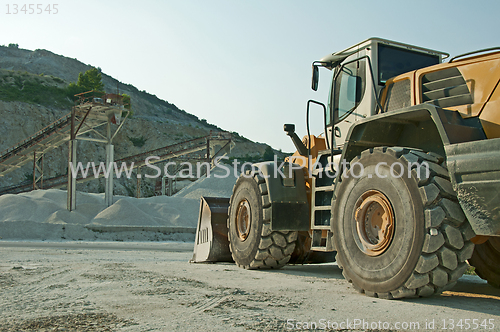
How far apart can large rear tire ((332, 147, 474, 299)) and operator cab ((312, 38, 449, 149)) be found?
4.38ft

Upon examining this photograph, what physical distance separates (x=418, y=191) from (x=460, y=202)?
0.36 meters

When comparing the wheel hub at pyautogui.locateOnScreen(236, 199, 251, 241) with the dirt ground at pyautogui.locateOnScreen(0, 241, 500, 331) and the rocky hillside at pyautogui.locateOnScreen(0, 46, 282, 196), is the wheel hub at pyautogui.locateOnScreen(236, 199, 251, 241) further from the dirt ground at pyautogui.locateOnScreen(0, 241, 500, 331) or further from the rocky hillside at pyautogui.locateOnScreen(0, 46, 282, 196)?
the rocky hillside at pyautogui.locateOnScreen(0, 46, 282, 196)

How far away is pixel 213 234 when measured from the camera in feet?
26.8

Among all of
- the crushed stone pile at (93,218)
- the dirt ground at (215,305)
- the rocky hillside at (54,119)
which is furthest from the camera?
the rocky hillside at (54,119)

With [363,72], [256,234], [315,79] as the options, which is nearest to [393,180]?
[363,72]

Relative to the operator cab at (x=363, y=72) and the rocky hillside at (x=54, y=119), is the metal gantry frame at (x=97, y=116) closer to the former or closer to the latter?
the operator cab at (x=363, y=72)

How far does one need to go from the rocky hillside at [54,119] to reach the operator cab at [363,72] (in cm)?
4607

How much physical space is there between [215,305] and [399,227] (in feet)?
6.02

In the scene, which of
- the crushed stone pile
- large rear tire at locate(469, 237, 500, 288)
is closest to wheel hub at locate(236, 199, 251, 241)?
large rear tire at locate(469, 237, 500, 288)

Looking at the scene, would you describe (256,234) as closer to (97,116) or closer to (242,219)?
(242,219)

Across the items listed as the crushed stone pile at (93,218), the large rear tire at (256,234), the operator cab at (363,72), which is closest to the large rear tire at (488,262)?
the operator cab at (363,72)

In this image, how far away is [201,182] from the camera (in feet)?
114

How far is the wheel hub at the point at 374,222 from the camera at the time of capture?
427cm

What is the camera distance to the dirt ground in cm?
311
